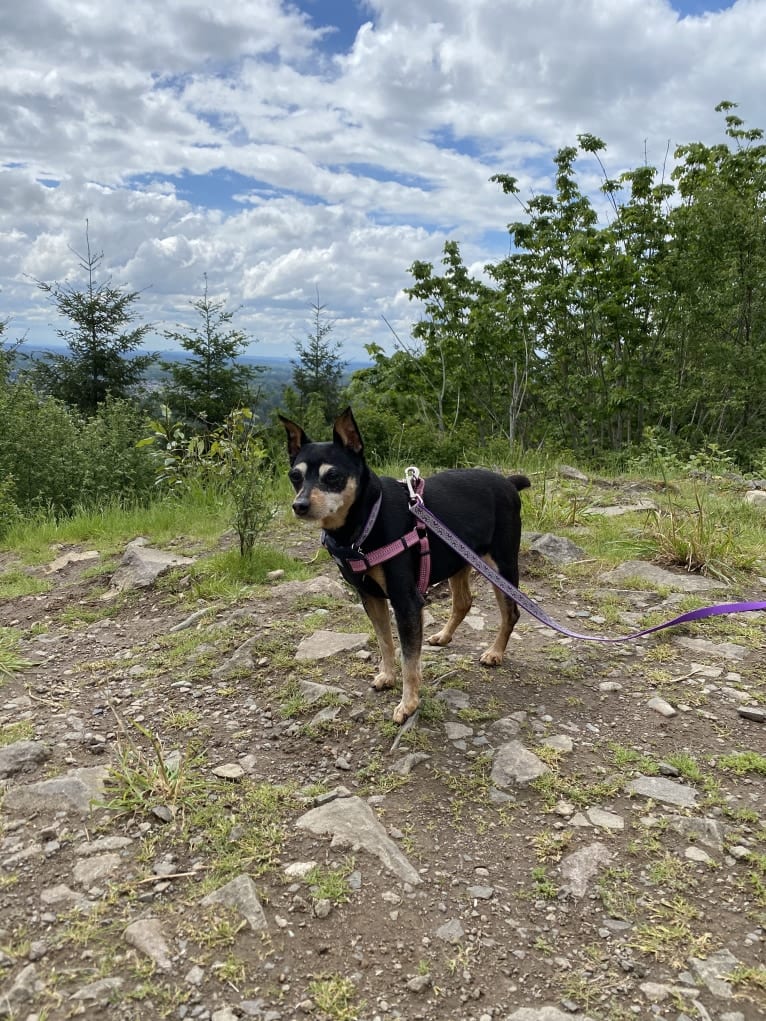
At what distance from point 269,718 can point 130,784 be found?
935mm

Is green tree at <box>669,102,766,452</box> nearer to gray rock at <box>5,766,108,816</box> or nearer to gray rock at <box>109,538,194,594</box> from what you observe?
gray rock at <box>109,538,194,594</box>

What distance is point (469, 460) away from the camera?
10.9 m

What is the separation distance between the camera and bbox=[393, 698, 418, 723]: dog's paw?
372 cm

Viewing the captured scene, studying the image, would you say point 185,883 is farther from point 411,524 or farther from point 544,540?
point 544,540

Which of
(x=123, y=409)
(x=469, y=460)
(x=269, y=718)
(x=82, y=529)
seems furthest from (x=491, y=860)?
(x=123, y=409)

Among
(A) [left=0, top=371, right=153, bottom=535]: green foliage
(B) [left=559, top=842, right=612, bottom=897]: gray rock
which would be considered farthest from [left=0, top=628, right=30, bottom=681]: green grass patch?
(A) [left=0, top=371, right=153, bottom=535]: green foliage

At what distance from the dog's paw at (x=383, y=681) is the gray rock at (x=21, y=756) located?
6.05ft

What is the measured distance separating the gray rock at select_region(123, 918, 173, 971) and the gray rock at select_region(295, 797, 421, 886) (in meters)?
0.72

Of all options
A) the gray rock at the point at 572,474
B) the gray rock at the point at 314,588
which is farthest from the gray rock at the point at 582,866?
the gray rock at the point at 572,474

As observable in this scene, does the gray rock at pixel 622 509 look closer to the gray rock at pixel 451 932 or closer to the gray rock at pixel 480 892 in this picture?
the gray rock at pixel 480 892

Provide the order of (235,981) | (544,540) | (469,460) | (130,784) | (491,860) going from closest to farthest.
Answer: (235,981)
(491,860)
(130,784)
(544,540)
(469,460)

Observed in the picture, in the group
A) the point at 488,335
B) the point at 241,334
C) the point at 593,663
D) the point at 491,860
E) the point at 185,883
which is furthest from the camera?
the point at 241,334

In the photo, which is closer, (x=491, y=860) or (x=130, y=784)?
(x=491, y=860)

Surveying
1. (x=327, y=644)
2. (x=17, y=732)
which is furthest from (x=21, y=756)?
(x=327, y=644)
